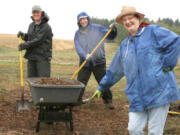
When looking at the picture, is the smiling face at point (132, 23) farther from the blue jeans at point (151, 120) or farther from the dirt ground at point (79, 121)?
the dirt ground at point (79, 121)

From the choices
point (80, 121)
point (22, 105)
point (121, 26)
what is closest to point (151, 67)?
point (80, 121)

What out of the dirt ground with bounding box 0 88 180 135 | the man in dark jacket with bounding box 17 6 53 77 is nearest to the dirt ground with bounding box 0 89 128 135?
the dirt ground with bounding box 0 88 180 135

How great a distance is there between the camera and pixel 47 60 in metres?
5.73

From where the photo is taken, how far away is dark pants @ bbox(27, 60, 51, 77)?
5.66m

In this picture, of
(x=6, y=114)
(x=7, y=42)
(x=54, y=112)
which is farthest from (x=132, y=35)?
(x=7, y=42)

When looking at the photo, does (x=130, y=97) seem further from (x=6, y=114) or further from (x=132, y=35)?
(x=6, y=114)

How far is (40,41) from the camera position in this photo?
18.2 ft

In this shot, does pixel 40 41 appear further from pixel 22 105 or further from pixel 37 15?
pixel 22 105

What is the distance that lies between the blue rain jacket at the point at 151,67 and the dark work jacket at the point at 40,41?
2.90 metres

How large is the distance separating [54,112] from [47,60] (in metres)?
1.50

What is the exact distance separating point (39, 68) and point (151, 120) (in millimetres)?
3239

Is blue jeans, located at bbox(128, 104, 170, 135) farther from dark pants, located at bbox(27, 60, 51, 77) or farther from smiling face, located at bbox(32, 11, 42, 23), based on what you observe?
smiling face, located at bbox(32, 11, 42, 23)

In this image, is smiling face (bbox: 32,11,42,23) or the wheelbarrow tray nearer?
the wheelbarrow tray

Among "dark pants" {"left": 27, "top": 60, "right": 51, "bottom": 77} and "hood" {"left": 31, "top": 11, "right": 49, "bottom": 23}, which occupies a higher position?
"hood" {"left": 31, "top": 11, "right": 49, "bottom": 23}
